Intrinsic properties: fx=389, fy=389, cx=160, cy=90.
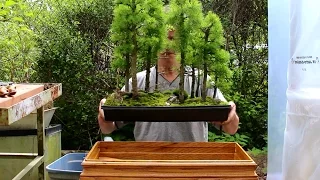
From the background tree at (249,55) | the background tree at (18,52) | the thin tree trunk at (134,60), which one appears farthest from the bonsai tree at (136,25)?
the background tree at (249,55)

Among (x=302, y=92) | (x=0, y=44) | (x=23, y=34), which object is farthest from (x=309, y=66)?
(x=23, y=34)

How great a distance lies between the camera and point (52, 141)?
260 centimetres

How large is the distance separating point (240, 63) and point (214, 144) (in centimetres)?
293

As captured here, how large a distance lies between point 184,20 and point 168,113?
26 centimetres

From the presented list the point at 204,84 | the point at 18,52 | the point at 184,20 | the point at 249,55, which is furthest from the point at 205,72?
the point at 249,55

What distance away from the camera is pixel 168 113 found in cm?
103

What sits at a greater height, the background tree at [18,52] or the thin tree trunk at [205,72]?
the background tree at [18,52]

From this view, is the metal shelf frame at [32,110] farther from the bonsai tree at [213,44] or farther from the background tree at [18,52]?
the background tree at [18,52]

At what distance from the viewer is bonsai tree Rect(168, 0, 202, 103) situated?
1.04 meters

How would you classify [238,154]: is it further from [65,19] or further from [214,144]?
[65,19]

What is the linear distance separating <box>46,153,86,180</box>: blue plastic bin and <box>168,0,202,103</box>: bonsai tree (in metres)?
1.01

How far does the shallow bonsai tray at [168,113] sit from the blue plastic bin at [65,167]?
2.92 ft

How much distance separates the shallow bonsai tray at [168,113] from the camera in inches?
40.6

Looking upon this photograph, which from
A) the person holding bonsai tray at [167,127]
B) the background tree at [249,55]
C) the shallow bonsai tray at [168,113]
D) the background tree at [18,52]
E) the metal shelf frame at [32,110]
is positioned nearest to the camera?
the metal shelf frame at [32,110]
